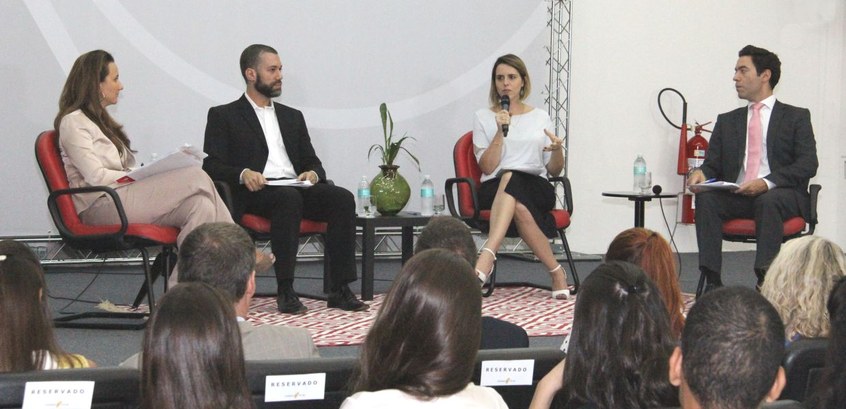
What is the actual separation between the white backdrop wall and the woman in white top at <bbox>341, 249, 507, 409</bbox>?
170 inches

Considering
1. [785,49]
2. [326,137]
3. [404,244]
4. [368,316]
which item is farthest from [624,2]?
[368,316]

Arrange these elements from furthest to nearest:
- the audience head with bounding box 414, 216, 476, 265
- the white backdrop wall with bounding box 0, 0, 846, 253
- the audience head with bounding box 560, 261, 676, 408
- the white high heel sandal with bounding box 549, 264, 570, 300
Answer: the white backdrop wall with bounding box 0, 0, 846, 253, the white high heel sandal with bounding box 549, 264, 570, 300, the audience head with bounding box 414, 216, 476, 265, the audience head with bounding box 560, 261, 676, 408

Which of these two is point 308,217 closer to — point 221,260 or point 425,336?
point 221,260

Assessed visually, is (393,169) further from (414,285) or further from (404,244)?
(414,285)

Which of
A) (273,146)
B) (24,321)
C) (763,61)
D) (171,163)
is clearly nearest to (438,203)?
(273,146)

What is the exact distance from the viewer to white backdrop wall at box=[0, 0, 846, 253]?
532cm

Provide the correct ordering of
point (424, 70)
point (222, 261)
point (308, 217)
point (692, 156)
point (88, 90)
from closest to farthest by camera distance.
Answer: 1. point (222, 261)
2. point (88, 90)
3. point (308, 217)
4. point (424, 70)
5. point (692, 156)

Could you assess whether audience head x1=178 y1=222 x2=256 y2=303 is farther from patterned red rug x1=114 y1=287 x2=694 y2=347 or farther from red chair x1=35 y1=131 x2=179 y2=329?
red chair x1=35 y1=131 x2=179 y2=329

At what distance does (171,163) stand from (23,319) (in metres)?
2.31

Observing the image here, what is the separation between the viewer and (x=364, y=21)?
5977 millimetres

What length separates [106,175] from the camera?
3951mm

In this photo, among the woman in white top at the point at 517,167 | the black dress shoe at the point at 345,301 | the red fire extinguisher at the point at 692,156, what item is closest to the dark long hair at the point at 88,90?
the black dress shoe at the point at 345,301

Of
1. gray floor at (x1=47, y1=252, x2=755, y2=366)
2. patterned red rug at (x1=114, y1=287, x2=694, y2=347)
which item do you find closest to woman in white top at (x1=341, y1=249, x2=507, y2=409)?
gray floor at (x1=47, y1=252, x2=755, y2=366)

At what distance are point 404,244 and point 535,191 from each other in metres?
0.73
